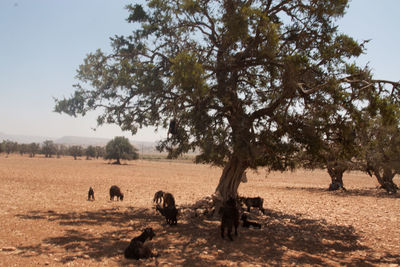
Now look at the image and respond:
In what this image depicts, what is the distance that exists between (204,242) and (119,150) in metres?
66.0

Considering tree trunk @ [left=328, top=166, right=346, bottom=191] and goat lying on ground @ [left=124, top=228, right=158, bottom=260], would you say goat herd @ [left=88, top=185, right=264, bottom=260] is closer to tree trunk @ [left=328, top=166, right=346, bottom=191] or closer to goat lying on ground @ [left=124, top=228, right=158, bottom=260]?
goat lying on ground @ [left=124, top=228, right=158, bottom=260]

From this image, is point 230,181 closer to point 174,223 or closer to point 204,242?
point 174,223

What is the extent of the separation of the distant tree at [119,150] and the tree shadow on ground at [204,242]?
200ft

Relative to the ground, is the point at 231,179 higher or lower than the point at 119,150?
lower

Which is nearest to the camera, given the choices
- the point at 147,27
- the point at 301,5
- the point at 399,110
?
the point at 399,110

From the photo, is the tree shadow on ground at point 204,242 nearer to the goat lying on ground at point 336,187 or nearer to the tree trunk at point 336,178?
the goat lying on ground at point 336,187

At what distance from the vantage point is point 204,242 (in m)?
9.14

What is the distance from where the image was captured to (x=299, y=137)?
11078 millimetres

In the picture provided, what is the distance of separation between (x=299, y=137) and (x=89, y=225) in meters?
8.45

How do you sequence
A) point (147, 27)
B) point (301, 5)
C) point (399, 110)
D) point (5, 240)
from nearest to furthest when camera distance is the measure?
point (5, 240) < point (399, 110) < point (301, 5) < point (147, 27)

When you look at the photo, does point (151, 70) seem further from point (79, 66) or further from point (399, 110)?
point (399, 110)

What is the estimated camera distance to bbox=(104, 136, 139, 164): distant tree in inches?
2835

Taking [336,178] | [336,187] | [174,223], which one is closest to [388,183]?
[336,187]

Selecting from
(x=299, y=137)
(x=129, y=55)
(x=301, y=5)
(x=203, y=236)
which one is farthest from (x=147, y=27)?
(x=203, y=236)
